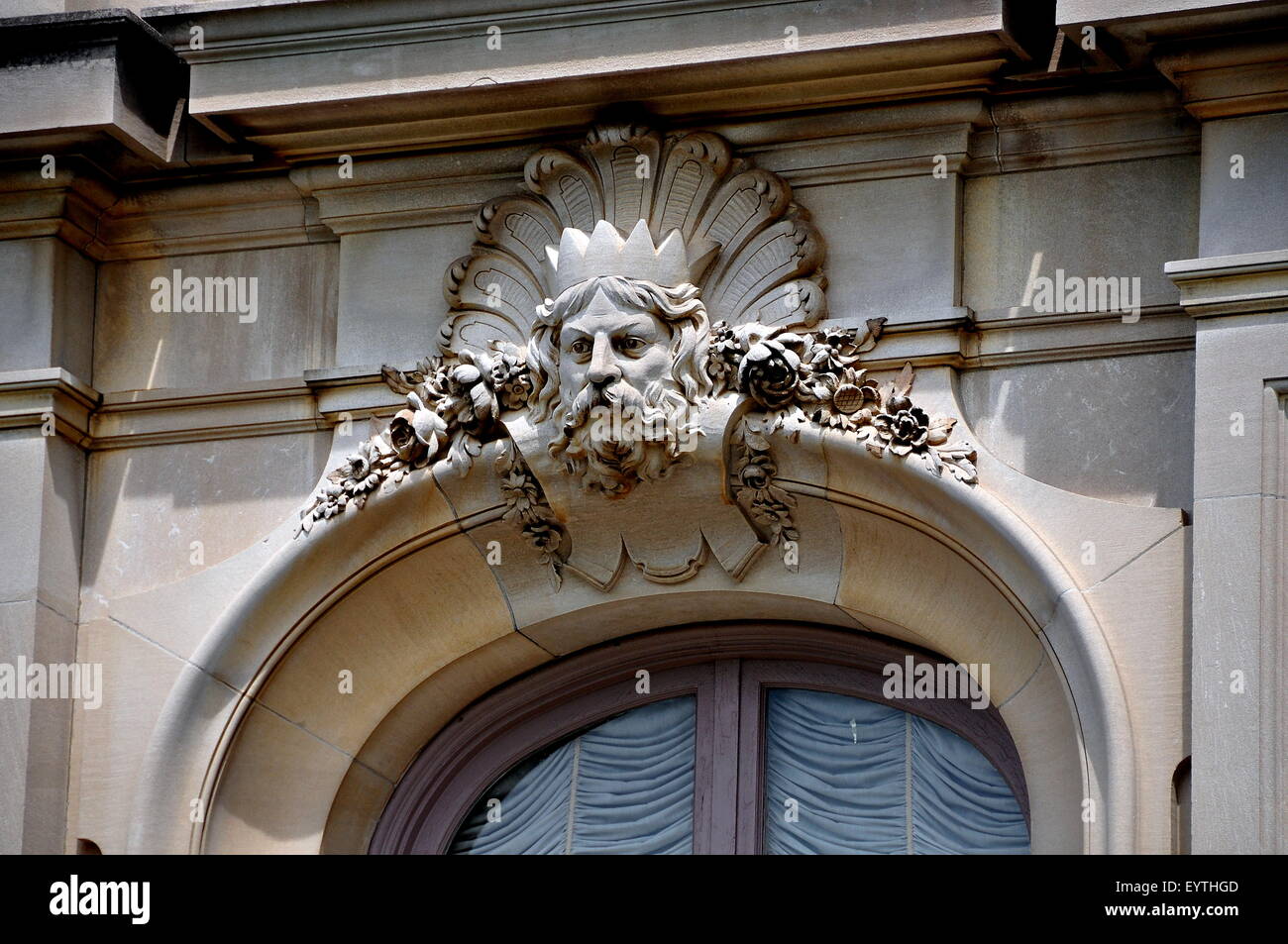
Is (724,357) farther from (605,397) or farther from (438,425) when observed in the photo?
(438,425)

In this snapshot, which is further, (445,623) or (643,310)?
(445,623)

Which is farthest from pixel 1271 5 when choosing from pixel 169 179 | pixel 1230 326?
pixel 169 179

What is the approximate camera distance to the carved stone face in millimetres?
9117

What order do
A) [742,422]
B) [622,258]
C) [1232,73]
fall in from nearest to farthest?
[1232,73] → [742,422] → [622,258]

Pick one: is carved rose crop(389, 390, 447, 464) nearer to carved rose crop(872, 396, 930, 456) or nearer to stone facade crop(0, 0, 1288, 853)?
stone facade crop(0, 0, 1288, 853)

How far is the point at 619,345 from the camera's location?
9.15m

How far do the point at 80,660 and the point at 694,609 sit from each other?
6.84ft

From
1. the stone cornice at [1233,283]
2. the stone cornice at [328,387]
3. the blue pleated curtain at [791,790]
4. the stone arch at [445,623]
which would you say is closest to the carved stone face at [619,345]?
the stone arch at [445,623]


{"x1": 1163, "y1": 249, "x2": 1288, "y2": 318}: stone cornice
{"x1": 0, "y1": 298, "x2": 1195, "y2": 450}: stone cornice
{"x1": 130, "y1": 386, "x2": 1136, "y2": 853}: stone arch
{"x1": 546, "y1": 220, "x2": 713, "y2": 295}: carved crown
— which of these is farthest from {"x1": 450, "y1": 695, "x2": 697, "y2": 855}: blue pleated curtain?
{"x1": 1163, "y1": 249, "x2": 1288, "y2": 318}: stone cornice

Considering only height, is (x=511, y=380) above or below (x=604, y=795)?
above

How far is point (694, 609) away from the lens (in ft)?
31.4

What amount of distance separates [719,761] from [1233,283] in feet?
7.70

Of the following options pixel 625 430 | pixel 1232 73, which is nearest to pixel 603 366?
pixel 625 430

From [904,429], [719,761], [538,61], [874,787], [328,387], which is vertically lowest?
[874,787]
